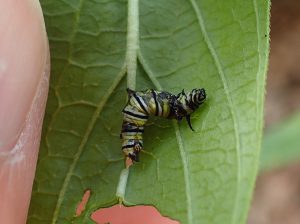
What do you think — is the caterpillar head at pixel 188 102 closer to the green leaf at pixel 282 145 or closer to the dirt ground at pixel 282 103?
the green leaf at pixel 282 145

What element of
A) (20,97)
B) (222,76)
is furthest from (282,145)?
(20,97)

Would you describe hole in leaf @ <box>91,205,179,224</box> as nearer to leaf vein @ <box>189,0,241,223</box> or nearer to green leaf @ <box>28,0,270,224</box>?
green leaf @ <box>28,0,270,224</box>

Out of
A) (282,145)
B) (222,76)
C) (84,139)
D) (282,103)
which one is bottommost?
(84,139)

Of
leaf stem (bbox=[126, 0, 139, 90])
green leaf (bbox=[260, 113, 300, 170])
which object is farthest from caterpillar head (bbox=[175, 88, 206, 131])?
green leaf (bbox=[260, 113, 300, 170])

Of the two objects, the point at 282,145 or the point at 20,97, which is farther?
the point at 282,145

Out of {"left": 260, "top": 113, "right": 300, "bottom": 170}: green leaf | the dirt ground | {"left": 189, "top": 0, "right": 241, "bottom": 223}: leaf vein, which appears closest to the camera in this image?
{"left": 189, "top": 0, "right": 241, "bottom": 223}: leaf vein

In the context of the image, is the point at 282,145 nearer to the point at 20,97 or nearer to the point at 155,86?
the point at 155,86

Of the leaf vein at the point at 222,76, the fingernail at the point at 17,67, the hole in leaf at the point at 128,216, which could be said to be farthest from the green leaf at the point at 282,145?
the fingernail at the point at 17,67
